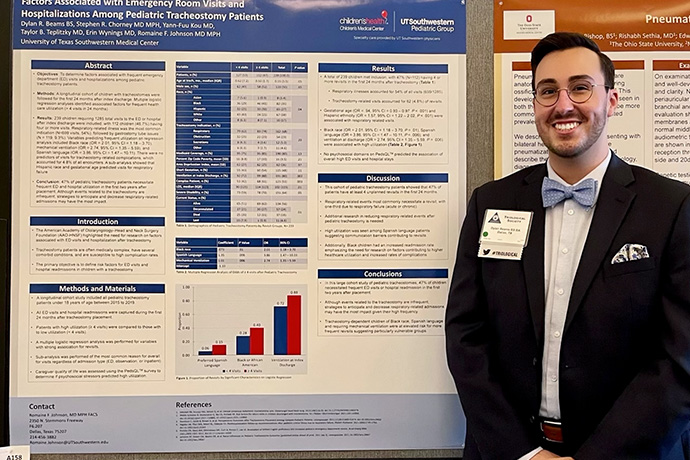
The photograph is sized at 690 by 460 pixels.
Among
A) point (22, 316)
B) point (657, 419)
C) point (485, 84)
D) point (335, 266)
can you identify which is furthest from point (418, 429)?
point (22, 316)

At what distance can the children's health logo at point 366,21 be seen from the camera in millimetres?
1920

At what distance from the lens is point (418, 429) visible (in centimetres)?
192

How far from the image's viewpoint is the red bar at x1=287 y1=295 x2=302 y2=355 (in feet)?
6.23

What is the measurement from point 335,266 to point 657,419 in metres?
0.95

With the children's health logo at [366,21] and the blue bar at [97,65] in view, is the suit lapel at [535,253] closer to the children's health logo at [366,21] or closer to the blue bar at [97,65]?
the children's health logo at [366,21]

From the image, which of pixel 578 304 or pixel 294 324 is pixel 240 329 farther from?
pixel 578 304

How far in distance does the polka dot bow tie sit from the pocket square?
0.14 metres

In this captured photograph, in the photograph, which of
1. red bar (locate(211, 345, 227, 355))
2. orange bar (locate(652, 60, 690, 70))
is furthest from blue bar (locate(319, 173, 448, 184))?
orange bar (locate(652, 60, 690, 70))

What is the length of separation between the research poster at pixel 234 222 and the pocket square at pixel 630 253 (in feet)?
1.81

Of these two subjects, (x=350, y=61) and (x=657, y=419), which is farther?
(x=350, y=61)

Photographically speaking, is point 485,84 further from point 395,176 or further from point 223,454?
point 223,454

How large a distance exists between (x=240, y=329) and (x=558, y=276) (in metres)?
0.94

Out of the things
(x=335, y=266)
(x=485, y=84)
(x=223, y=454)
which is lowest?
(x=223, y=454)

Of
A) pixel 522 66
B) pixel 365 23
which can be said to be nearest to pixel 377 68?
pixel 365 23
